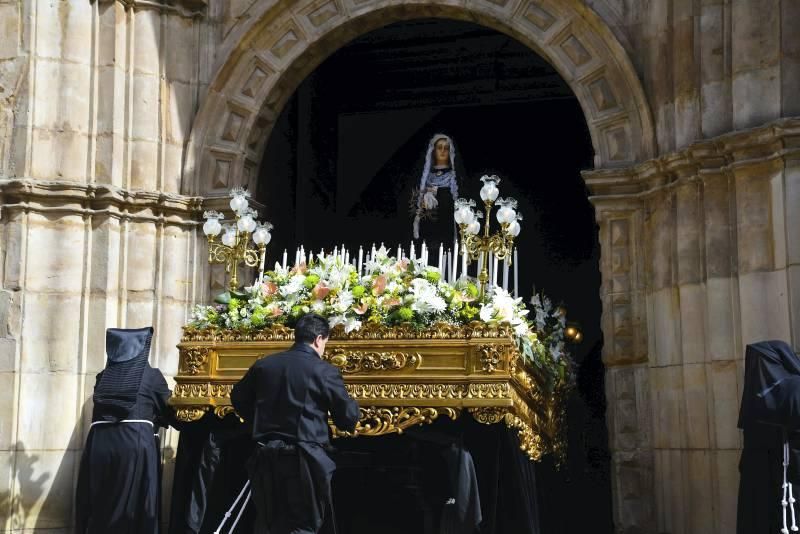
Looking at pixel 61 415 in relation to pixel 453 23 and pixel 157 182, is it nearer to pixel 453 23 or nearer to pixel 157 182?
pixel 157 182

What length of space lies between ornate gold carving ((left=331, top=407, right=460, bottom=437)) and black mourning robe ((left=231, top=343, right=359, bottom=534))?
45.2 inches

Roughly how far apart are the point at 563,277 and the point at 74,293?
219 inches

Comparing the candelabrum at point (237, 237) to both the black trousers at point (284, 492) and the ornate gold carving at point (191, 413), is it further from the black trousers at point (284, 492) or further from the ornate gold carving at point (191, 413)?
the black trousers at point (284, 492)

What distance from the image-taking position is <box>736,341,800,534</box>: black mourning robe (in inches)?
364

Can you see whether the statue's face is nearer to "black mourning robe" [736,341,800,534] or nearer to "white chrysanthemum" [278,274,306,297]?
"white chrysanthemum" [278,274,306,297]

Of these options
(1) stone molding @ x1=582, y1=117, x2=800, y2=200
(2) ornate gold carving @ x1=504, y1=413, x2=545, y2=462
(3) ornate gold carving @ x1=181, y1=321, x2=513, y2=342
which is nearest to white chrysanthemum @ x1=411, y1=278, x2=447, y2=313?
(3) ornate gold carving @ x1=181, y1=321, x2=513, y2=342

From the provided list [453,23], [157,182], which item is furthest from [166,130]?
[453,23]

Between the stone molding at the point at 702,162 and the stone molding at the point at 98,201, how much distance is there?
3.90 m

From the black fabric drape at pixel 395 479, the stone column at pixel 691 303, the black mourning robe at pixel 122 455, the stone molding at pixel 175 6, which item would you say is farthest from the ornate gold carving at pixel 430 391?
the stone molding at pixel 175 6

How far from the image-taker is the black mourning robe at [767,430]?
30.3ft

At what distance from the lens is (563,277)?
586 inches

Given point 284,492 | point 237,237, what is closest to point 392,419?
point 284,492

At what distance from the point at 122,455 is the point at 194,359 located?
1008mm

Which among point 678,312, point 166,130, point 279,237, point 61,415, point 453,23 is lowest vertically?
point 61,415
